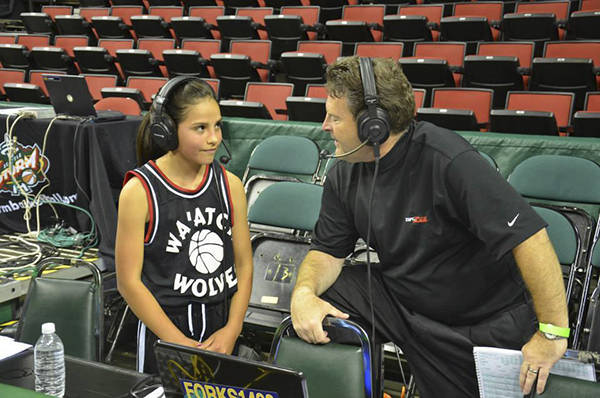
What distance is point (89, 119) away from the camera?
11.9 ft

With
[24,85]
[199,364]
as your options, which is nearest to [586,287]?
[199,364]

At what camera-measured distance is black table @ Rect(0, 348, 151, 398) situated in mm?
1345

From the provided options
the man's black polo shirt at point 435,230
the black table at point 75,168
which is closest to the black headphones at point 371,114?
the man's black polo shirt at point 435,230

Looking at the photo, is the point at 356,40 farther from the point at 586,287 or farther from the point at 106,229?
the point at 586,287

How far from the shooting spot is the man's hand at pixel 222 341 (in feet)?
6.40

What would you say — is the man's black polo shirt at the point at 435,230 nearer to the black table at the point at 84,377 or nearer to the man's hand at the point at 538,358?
the man's hand at the point at 538,358

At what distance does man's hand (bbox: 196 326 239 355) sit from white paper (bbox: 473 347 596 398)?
0.83 meters

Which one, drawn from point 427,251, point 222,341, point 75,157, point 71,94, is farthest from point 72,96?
point 427,251

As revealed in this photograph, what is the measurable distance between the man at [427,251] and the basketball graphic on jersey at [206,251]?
0.31 metres

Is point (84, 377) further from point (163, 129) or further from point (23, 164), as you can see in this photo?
point (23, 164)

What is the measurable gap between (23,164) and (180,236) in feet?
7.62

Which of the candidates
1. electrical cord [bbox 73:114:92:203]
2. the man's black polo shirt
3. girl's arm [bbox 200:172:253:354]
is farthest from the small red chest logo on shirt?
electrical cord [bbox 73:114:92:203]

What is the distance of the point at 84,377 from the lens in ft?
4.61

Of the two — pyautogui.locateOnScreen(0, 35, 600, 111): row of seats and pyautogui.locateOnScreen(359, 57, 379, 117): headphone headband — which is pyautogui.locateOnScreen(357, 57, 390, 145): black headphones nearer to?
pyautogui.locateOnScreen(359, 57, 379, 117): headphone headband
